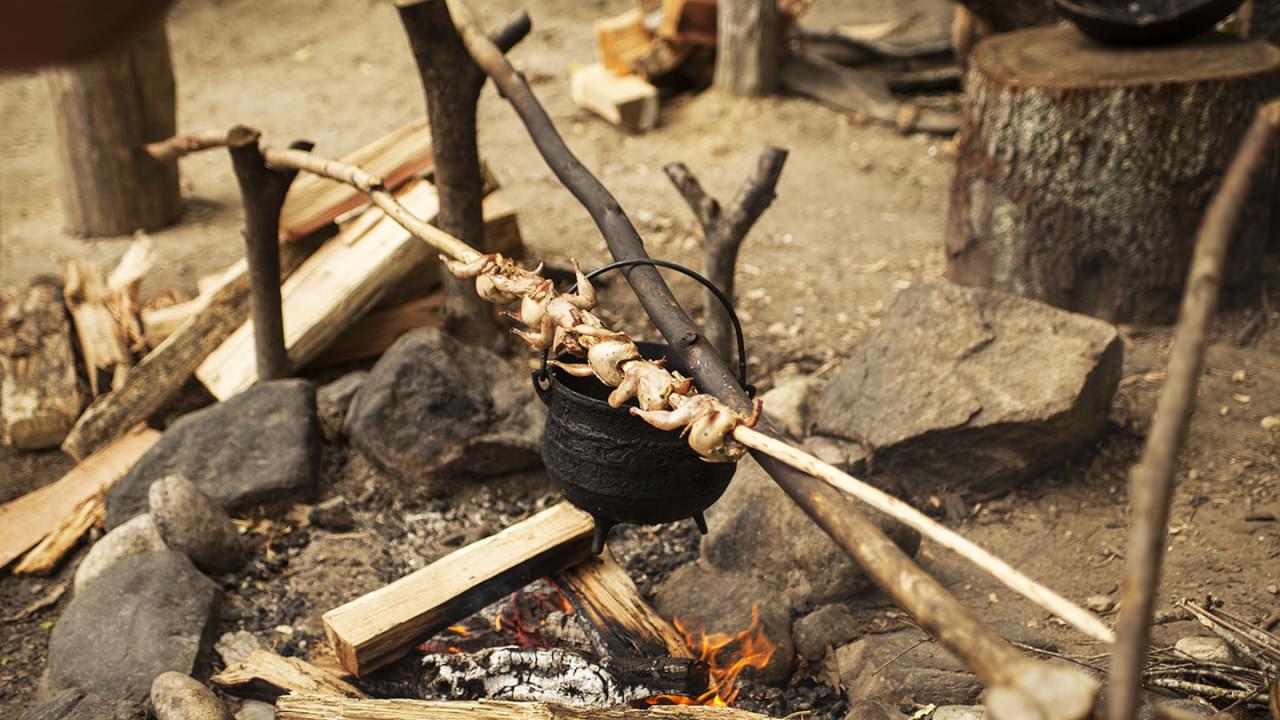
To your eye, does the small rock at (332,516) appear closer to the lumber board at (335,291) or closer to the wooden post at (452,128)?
the lumber board at (335,291)

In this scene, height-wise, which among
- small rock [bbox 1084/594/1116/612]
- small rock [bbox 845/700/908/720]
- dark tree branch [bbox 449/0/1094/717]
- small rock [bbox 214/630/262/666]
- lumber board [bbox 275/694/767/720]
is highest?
dark tree branch [bbox 449/0/1094/717]

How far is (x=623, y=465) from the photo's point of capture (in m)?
2.68

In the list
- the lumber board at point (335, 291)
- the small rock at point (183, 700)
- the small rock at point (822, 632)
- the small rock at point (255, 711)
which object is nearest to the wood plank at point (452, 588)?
the small rock at point (255, 711)

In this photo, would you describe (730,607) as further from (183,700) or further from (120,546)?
(120,546)

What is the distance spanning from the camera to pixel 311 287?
500cm

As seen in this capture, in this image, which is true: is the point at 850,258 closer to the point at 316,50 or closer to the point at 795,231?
the point at 795,231

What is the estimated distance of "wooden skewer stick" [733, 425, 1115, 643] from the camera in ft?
5.39

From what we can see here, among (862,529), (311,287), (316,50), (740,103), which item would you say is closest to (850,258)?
(740,103)

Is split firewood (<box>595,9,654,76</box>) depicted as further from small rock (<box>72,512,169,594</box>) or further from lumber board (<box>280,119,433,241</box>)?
small rock (<box>72,512,169,594</box>)

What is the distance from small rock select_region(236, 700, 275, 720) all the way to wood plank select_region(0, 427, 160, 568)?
157cm

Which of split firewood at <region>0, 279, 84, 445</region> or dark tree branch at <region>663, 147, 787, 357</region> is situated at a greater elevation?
dark tree branch at <region>663, 147, 787, 357</region>

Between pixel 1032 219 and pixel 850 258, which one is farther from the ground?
pixel 1032 219

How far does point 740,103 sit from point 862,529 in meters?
6.12

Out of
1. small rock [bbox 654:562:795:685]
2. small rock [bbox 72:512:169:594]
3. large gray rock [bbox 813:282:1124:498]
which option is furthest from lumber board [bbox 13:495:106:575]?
large gray rock [bbox 813:282:1124:498]
